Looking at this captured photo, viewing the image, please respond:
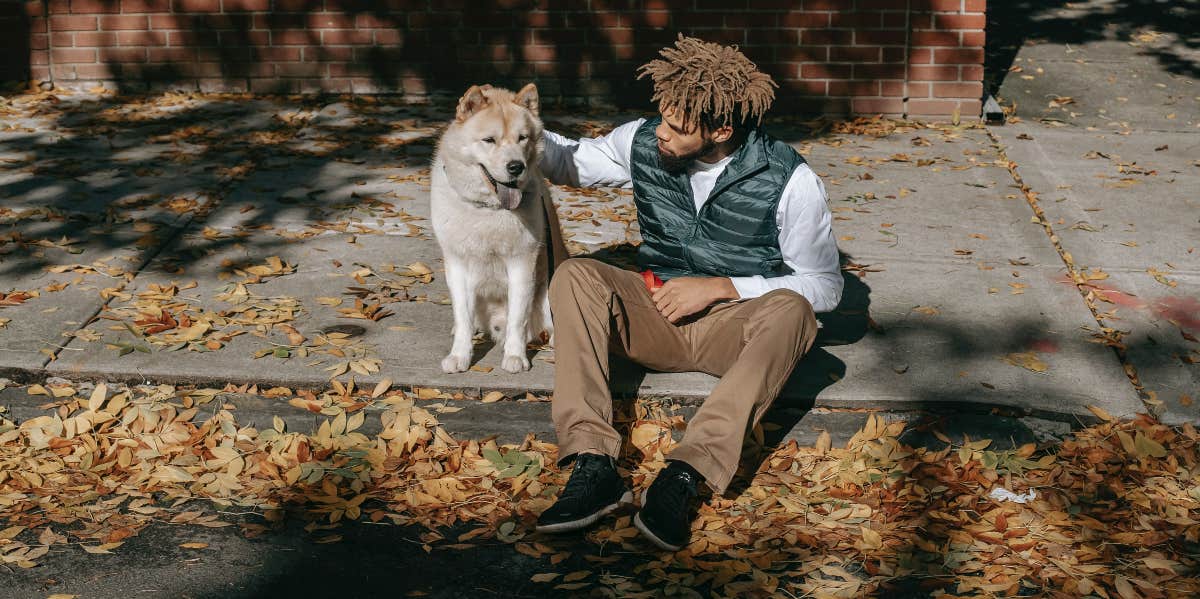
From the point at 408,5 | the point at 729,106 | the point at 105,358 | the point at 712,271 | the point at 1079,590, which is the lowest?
the point at 1079,590

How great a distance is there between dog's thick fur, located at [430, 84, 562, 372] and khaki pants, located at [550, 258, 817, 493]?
0.44m

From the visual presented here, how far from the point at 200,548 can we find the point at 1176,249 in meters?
5.22

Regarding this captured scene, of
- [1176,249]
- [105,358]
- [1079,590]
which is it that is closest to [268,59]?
[105,358]

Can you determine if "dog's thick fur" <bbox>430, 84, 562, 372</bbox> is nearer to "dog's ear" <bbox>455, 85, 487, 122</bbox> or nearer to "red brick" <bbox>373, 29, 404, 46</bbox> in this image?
"dog's ear" <bbox>455, 85, 487, 122</bbox>

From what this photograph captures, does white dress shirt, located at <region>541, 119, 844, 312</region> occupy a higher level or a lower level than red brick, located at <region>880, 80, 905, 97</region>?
lower

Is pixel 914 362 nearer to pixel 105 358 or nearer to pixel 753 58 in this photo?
pixel 105 358

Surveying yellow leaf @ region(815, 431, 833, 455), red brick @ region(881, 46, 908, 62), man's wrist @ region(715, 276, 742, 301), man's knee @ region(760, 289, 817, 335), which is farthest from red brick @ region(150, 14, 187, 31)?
yellow leaf @ region(815, 431, 833, 455)

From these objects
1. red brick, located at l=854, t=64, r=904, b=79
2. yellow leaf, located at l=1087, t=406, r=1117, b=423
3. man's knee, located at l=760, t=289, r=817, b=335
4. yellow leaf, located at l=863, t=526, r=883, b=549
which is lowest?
yellow leaf, located at l=863, t=526, r=883, b=549

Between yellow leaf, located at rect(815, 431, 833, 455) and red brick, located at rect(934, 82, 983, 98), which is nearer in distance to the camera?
yellow leaf, located at rect(815, 431, 833, 455)

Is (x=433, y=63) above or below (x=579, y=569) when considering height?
above

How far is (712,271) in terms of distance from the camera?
4.32m

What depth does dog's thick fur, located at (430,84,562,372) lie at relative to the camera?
4297 mm

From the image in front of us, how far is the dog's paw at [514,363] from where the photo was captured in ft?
15.2

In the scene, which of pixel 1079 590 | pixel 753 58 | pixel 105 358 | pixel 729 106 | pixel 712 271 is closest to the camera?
pixel 1079 590
